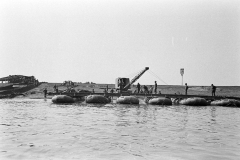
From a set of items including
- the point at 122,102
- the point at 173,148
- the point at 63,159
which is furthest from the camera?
the point at 122,102

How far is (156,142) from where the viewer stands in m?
10.7

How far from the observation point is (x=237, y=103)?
3494cm

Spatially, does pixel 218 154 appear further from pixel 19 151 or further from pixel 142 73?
pixel 142 73

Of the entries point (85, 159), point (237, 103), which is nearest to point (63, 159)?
point (85, 159)

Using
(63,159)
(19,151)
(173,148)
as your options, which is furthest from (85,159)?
(173,148)

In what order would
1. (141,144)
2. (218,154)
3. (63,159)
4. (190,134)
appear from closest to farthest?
(63,159) < (218,154) < (141,144) < (190,134)

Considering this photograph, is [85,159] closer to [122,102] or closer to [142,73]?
[122,102]

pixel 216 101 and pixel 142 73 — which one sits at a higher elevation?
pixel 142 73

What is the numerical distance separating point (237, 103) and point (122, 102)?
1715 cm

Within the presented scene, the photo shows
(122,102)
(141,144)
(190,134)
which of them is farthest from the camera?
(122,102)

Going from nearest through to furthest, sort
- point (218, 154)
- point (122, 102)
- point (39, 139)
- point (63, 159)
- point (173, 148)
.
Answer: point (63, 159) < point (218, 154) < point (173, 148) < point (39, 139) < point (122, 102)

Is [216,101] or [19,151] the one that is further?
[216,101]

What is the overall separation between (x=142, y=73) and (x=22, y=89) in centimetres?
3036

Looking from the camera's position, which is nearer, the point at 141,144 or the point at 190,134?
the point at 141,144
